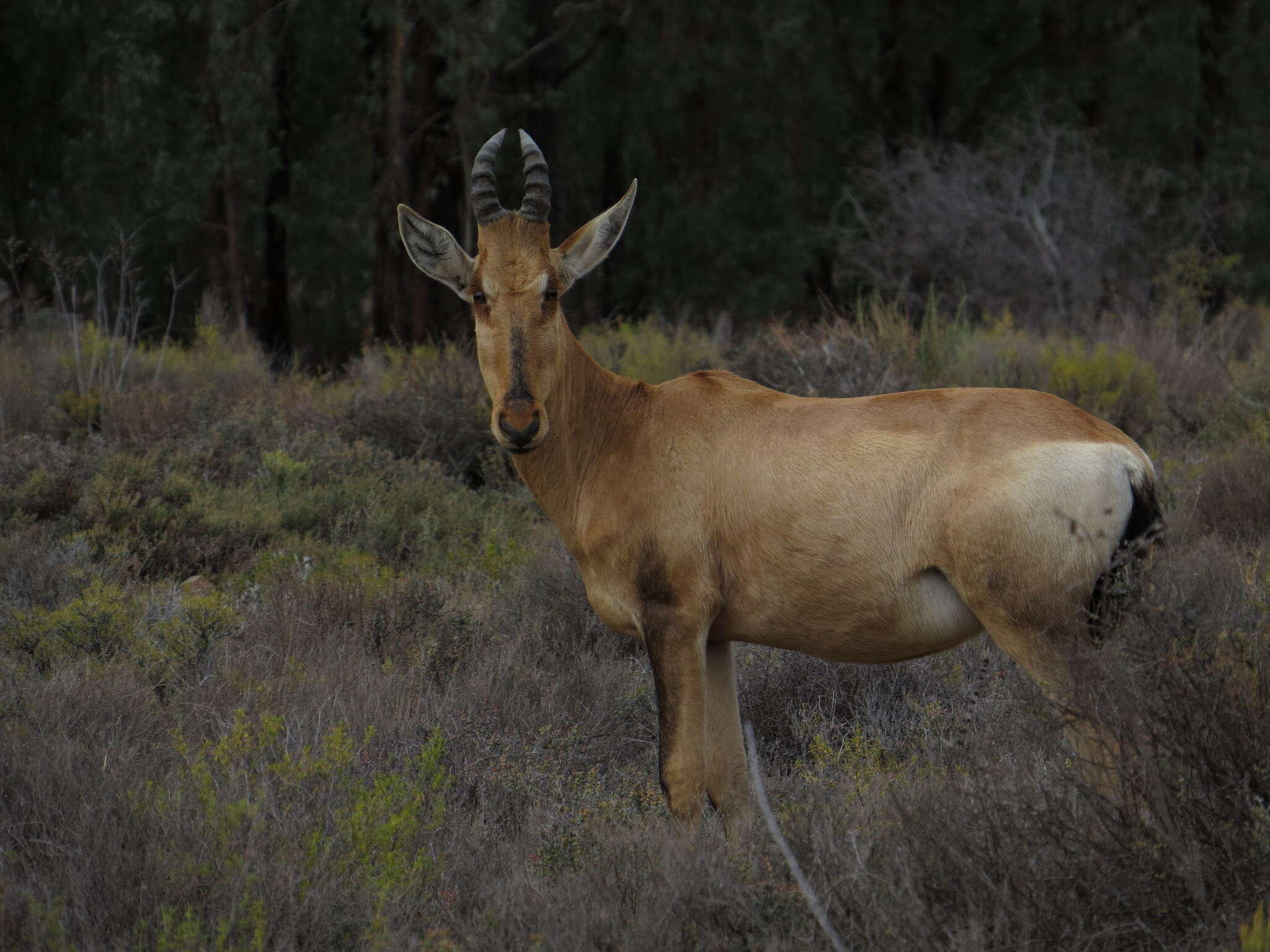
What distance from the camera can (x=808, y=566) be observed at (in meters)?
4.33

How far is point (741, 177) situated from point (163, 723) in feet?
83.7

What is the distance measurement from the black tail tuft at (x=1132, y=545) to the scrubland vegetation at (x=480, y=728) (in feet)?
0.19

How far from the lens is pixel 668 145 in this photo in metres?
30.0

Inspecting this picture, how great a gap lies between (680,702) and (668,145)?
27017 millimetres

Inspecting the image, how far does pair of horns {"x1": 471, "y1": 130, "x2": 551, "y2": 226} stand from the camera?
16.3 ft

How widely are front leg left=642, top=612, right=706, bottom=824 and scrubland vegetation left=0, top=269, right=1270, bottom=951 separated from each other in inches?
7.7

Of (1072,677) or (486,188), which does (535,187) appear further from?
(1072,677)

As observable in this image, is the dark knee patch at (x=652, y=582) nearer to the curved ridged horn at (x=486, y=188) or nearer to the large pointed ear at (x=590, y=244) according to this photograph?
the large pointed ear at (x=590, y=244)

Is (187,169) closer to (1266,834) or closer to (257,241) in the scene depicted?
(257,241)

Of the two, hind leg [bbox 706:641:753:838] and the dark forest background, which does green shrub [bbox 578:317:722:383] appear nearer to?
the dark forest background

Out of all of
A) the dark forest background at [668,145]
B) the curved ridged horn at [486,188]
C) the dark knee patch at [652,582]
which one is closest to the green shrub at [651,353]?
the dark forest background at [668,145]

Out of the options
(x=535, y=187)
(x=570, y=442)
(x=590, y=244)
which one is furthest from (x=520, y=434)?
(x=535, y=187)

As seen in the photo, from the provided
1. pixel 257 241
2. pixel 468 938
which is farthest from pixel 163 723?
pixel 257 241

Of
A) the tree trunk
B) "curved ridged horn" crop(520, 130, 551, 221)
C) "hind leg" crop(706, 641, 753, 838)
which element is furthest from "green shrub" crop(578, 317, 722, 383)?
the tree trunk
